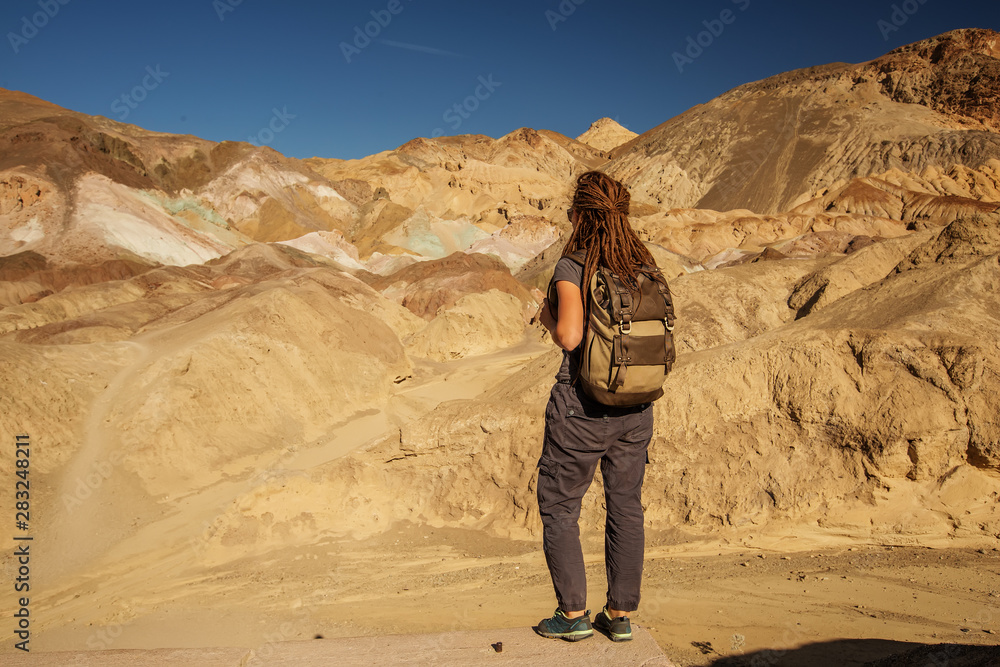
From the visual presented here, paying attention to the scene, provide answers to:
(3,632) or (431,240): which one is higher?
(431,240)

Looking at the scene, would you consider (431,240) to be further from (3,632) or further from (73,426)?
(3,632)

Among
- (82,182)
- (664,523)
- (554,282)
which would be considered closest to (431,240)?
(82,182)

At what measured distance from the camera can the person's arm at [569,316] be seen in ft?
7.72

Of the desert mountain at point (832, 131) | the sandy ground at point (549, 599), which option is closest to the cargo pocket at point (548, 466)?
the sandy ground at point (549, 599)

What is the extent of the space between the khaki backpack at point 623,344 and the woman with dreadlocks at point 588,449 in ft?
0.22

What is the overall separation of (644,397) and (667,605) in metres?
2.51

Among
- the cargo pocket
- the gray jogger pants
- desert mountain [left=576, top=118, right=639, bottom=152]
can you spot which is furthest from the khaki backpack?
desert mountain [left=576, top=118, right=639, bottom=152]

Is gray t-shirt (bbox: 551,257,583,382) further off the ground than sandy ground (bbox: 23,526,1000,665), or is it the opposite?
gray t-shirt (bbox: 551,257,583,382)

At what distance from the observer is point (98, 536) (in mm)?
7375

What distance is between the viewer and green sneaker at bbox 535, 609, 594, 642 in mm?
2498

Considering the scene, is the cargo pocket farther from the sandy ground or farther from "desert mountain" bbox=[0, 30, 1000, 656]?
the sandy ground

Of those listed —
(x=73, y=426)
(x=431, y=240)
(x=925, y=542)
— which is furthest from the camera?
(x=431, y=240)

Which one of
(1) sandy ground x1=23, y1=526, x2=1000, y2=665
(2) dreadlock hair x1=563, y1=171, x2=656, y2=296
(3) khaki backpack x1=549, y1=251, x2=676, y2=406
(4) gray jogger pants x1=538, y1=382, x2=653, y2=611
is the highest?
(2) dreadlock hair x1=563, y1=171, x2=656, y2=296

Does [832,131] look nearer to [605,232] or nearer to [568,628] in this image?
[605,232]
